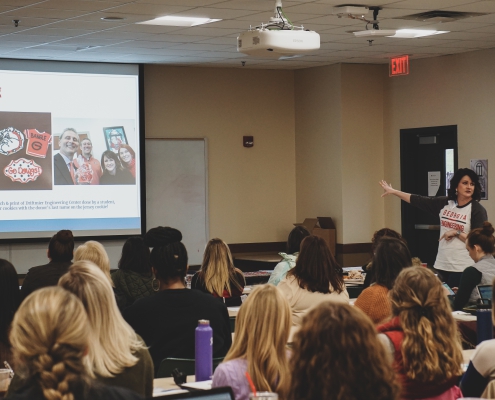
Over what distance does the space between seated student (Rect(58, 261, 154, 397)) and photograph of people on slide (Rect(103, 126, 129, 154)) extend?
7.98m

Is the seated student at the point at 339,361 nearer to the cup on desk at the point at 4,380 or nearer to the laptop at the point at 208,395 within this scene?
the laptop at the point at 208,395

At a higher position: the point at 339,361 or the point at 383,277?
the point at 339,361

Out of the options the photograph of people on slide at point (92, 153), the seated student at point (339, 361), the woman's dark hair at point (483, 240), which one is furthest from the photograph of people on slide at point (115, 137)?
the seated student at point (339, 361)

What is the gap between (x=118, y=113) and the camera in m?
10.6

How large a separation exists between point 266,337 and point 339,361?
935 millimetres

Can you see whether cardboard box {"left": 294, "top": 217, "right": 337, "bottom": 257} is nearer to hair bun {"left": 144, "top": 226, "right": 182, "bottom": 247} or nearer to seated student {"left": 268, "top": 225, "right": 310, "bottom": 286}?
seated student {"left": 268, "top": 225, "right": 310, "bottom": 286}

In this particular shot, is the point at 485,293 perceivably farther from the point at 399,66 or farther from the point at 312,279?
the point at 399,66

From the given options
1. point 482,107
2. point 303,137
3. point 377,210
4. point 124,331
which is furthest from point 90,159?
point 124,331

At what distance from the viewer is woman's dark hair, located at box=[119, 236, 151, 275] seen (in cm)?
563

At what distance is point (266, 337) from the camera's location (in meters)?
2.77

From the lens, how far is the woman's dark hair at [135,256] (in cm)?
563

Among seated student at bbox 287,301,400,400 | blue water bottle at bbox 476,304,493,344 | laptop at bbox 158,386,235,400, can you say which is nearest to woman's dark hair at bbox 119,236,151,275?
blue water bottle at bbox 476,304,493,344

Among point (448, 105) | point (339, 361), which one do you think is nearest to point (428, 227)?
point (448, 105)

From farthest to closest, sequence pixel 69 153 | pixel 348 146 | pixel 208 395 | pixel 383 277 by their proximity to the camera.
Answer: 1. pixel 348 146
2. pixel 69 153
3. pixel 383 277
4. pixel 208 395
